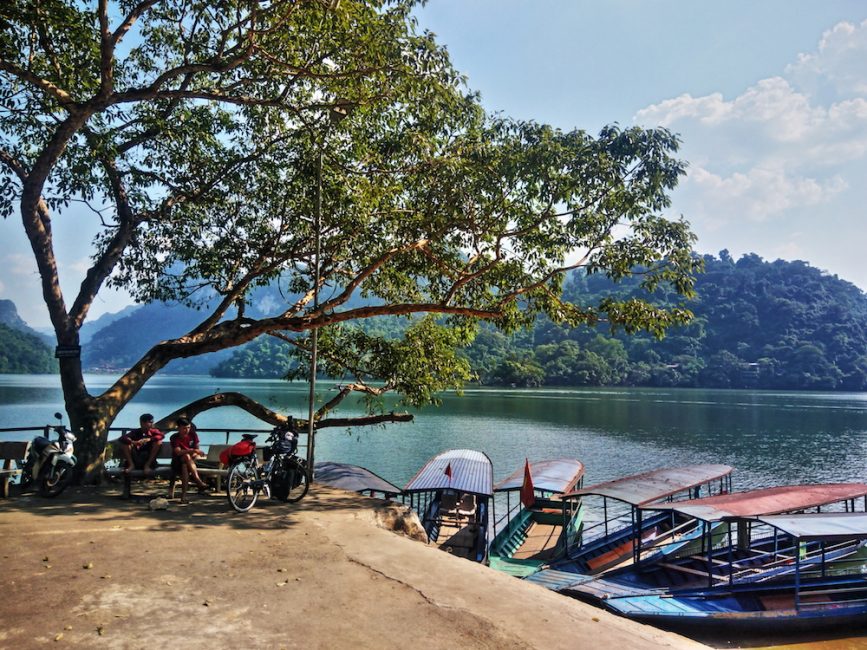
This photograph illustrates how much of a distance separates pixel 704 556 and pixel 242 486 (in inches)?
404

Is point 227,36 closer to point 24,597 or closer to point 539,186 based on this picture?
point 539,186

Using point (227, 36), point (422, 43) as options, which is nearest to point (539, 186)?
point (422, 43)

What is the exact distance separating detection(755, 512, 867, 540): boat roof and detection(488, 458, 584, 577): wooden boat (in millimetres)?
5340

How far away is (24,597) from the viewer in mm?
4379

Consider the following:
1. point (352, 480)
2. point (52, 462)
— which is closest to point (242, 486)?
point (52, 462)

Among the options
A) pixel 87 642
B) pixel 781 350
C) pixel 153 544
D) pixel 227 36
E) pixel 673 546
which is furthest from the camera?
pixel 781 350

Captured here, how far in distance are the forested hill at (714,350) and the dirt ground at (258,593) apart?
81176mm

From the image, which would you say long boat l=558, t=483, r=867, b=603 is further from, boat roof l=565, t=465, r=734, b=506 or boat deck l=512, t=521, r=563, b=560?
boat deck l=512, t=521, r=563, b=560

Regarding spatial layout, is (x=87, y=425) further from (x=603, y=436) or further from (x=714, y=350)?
(x=714, y=350)

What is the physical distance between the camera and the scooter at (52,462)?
26.3 feet

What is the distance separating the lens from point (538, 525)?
59.2 ft

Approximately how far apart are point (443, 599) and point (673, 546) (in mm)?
11266

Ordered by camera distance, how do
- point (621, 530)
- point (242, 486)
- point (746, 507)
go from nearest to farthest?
point (242, 486) < point (746, 507) < point (621, 530)

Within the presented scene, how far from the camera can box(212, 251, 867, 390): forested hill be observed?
98562 millimetres
